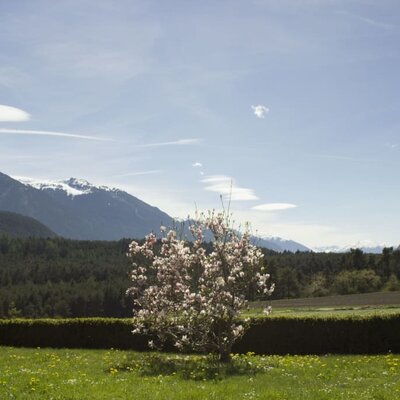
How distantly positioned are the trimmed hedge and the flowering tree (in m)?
8.36

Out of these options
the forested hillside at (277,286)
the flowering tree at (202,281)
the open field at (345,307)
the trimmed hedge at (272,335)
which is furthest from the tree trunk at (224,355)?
the forested hillside at (277,286)

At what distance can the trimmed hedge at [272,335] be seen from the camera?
30.3m

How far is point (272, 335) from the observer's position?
1293 inches

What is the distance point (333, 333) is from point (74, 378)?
63.0 feet

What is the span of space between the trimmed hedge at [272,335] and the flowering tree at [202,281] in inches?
329

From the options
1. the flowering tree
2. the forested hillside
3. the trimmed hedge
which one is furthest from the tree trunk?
the forested hillside

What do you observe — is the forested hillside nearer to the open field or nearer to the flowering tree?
the open field

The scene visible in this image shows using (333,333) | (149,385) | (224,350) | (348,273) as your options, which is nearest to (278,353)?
(333,333)

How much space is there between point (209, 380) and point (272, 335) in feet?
52.7

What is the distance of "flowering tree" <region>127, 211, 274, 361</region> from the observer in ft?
77.0

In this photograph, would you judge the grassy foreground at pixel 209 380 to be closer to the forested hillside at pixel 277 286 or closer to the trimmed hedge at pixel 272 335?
the trimmed hedge at pixel 272 335

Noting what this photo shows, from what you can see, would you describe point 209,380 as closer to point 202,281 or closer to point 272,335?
point 202,281

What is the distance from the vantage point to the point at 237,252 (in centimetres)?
2355

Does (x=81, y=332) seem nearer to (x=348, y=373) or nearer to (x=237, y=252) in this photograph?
(x=237, y=252)
